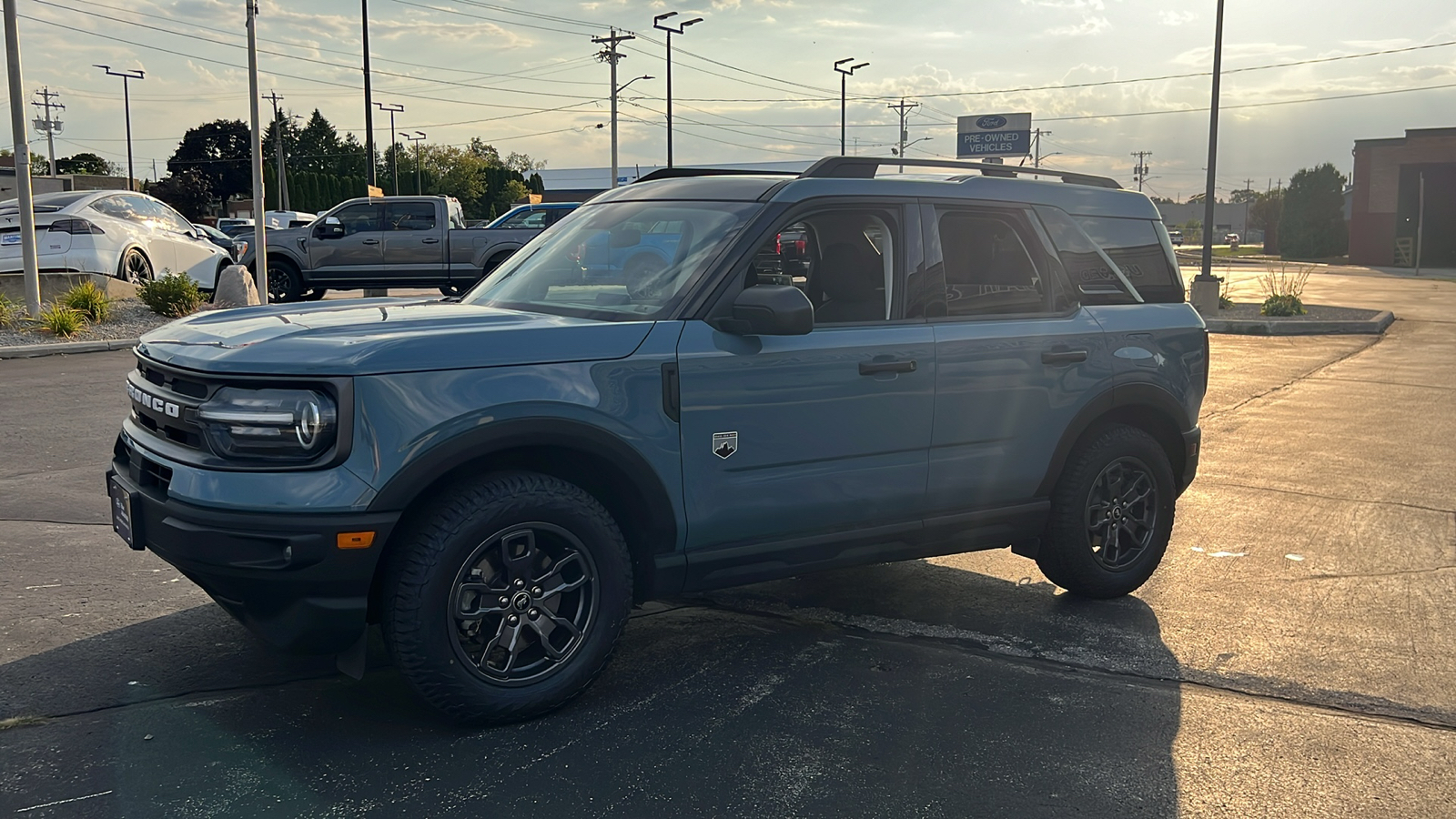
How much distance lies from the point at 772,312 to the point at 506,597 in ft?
4.30

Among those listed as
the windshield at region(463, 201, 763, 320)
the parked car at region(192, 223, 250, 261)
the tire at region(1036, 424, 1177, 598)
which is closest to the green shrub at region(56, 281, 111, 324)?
the parked car at region(192, 223, 250, 261)

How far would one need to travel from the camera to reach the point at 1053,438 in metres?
5.18

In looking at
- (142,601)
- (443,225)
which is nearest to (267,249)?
(443,225)

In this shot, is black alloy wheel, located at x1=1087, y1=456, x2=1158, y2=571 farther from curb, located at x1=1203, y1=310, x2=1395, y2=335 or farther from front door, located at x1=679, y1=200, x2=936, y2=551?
curb, located at x1=1203, y1=310, x2=1395, y2=335

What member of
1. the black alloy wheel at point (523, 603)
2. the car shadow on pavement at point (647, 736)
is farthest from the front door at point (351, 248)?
the black alloy wheel at point (523, 603)

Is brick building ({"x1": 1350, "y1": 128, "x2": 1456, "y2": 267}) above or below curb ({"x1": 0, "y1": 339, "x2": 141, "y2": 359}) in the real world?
above

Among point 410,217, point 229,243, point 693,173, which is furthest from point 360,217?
point 693,173

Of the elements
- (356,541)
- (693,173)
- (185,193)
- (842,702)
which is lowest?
(842,702)

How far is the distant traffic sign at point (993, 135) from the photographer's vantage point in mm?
57688

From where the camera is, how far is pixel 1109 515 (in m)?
5.48

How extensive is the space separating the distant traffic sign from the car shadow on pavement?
53.0 m

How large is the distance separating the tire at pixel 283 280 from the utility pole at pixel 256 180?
1.52ft

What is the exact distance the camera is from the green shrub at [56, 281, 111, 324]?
53.9 ft

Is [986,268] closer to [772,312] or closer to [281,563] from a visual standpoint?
[772,312]
